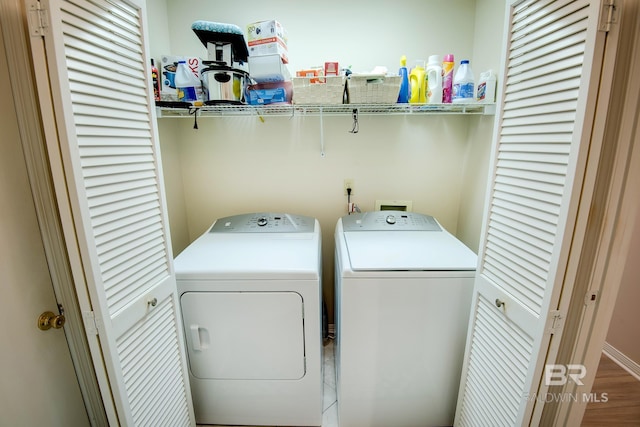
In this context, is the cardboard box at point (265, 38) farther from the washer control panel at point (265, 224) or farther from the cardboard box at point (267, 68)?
the washer control panel at point (265, 224)

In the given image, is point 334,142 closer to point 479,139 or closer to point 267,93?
point 267,93

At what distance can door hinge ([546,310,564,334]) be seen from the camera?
0.86 meters

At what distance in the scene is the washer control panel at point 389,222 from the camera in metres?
1.84

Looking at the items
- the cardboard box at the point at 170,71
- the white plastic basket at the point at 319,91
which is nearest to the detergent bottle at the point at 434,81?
the white plastic basket at the point at 319,91

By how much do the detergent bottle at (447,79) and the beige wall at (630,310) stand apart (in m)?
1.52

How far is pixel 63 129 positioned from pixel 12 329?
633mm

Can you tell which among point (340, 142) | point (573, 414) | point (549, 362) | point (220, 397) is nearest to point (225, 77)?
point (340, 142)

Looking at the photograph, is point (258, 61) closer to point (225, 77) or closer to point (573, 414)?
point (225, 77)

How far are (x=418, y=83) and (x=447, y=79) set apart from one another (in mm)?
182

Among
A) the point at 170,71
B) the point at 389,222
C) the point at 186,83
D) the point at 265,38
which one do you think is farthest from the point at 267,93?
the point at 389,222

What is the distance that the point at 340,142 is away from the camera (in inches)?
81.4

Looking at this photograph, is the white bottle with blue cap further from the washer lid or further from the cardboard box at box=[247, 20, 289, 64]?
the cardboard box at box=[247, 20, 289, 64]

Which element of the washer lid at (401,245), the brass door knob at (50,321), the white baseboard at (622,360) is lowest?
the white baseboard at (622,360)

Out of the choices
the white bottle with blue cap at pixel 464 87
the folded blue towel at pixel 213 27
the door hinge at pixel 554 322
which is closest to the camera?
the door hinge at pixel 554 322
